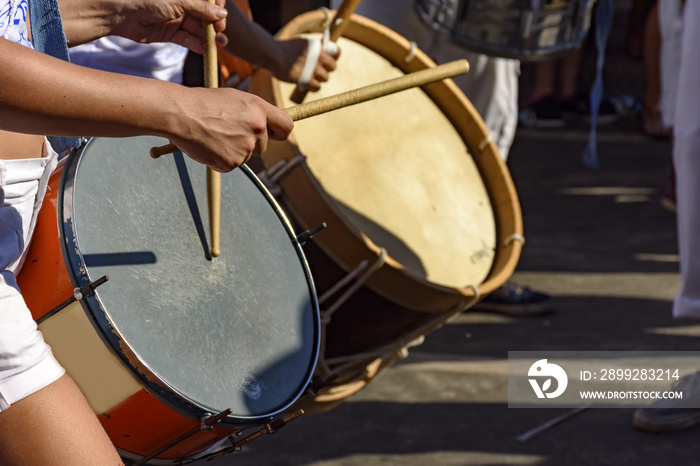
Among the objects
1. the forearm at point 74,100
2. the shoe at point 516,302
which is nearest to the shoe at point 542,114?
the shoe at point 516,302

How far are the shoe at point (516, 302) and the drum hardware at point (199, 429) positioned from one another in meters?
1.98

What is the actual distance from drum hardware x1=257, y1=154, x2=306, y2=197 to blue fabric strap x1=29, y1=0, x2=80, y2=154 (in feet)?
2.23

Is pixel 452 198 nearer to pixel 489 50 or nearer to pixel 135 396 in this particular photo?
pixel 489 50

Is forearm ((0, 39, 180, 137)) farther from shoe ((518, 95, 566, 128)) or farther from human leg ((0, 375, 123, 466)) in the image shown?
A: shoe ((518, 95, 566, 128))

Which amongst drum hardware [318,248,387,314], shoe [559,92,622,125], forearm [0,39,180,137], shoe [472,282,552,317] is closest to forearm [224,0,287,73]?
drum hardware [318,248,387,314]

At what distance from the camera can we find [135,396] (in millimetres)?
1187

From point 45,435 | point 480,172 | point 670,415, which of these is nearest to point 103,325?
point 45,435

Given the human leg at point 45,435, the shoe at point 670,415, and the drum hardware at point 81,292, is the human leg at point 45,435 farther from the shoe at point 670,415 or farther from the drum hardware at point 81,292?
the shoe at point 670,415

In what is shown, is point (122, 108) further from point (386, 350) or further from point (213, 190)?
point (386, 350)

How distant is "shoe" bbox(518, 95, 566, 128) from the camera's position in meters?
6.08

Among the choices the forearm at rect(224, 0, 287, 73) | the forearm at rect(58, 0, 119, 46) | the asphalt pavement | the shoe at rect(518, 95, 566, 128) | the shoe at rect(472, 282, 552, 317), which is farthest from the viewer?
the shoe at rect(518, 95, 566, 128)

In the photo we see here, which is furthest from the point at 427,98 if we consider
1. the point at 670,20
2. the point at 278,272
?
the point at 670,20

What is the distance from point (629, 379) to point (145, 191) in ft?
5.53

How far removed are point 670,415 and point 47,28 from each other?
177 cm
